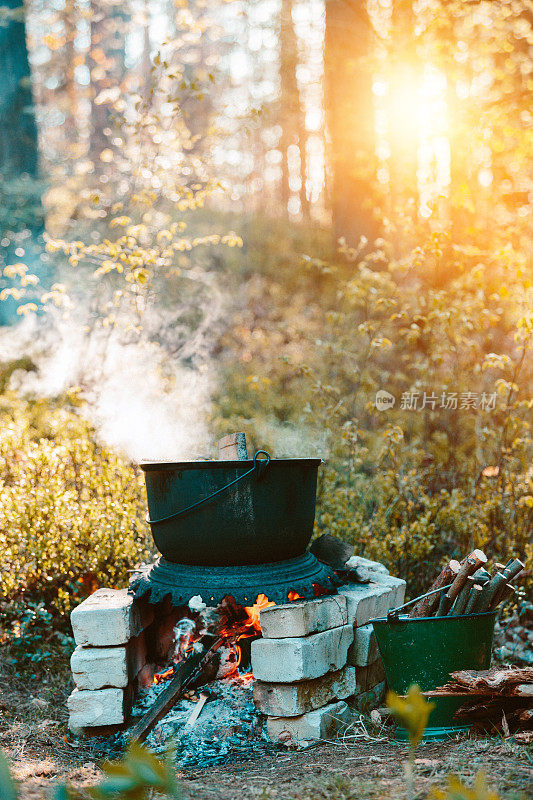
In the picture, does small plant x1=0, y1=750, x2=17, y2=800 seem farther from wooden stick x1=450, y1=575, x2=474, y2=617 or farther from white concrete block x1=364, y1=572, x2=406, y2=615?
white concrete block x1=364, y1=572, x2=406, y2=615

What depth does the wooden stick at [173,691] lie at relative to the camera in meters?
2.82

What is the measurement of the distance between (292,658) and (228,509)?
67 cm

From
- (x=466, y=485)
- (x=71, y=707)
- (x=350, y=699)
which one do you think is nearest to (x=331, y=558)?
(x=350, y=699)

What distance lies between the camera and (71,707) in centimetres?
294

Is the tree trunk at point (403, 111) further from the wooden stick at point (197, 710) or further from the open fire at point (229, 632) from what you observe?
the wooden stick at point (197, 710)

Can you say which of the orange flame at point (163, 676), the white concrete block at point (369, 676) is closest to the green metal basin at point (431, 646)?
the white concrete block at point (369, 676)

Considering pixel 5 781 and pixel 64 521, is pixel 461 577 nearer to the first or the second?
pixel 64 521

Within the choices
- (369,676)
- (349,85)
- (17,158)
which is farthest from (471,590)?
(17,158)

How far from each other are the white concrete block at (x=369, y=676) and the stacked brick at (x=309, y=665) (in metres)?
0.03

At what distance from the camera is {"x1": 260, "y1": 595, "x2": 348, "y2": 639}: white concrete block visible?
277 centimetres

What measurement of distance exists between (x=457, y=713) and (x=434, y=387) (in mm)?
3128

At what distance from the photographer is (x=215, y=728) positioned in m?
2.83

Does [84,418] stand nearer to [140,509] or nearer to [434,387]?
[140,509]

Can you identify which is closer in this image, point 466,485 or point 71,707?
point 71,707
